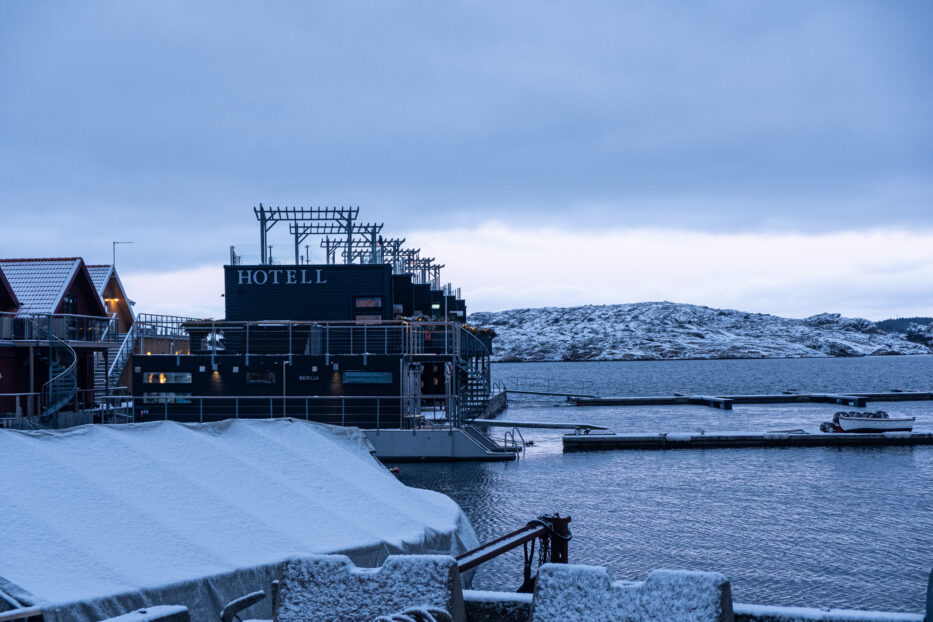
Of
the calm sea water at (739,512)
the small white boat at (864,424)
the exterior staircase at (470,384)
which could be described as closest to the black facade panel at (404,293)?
the exterior staircase at (470,384)

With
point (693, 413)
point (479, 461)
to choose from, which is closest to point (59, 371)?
point (479, 461)

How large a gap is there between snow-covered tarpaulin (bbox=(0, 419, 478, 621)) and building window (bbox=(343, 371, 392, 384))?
72.5ft

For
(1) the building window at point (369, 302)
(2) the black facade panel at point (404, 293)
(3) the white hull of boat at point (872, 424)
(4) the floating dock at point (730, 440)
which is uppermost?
(2) the black facade panel at point (404, 293)

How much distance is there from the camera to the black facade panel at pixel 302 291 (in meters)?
47.6

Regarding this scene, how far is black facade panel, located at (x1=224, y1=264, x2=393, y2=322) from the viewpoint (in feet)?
156

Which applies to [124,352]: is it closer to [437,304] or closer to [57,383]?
[57,383]

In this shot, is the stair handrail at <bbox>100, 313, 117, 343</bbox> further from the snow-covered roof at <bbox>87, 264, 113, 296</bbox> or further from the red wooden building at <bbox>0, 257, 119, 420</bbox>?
the snow-covered roof at <bbox>87, 264, 113, 296</bbox>

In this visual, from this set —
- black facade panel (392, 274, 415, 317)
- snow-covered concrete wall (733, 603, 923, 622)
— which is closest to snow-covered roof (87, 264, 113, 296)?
black facade panel (392, 274, 415, 317)

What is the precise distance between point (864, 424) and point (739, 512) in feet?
75.8

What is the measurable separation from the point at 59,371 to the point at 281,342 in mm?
10110

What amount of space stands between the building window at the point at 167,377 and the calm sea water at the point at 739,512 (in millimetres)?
12211

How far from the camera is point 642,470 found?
33906mm

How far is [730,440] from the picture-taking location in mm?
41344

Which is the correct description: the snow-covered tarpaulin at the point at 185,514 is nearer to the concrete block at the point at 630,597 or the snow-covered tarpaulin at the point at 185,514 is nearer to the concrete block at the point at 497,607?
the concrete block at the point at 497,607
